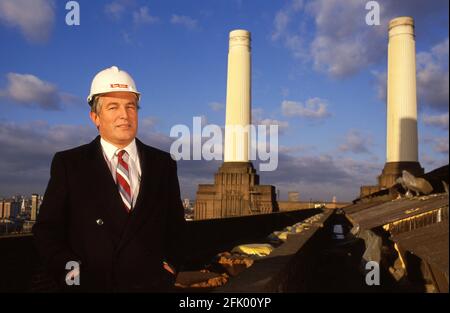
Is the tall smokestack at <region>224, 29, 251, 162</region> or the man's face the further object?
the tall smokestack at <region>224, 29, 251, 162</region>

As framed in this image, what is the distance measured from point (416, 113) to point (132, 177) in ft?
145

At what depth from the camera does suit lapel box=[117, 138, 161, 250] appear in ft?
9.93

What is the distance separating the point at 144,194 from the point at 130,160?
26cm

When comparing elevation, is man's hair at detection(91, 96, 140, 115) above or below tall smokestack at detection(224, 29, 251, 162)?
below

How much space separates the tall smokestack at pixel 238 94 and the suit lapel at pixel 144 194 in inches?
1481

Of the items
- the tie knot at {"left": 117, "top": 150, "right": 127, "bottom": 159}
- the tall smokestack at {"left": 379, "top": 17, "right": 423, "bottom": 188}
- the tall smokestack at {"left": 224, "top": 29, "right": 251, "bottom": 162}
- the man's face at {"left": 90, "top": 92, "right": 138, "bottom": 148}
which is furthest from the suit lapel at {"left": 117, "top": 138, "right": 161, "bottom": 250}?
the tall smokestack at {"left": 379, "top": 17, "right": 423, "bottom": 188}

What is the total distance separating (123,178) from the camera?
10.3 ft

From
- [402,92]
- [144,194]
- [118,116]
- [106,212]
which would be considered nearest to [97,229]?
[106,212]

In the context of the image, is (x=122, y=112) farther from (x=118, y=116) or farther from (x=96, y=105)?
(x=96, y=105)

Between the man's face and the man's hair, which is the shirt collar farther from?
the man's hair

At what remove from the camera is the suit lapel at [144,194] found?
303 cm

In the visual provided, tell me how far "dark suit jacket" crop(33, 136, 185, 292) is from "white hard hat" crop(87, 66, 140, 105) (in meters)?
0.39

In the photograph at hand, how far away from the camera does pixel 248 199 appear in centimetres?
3784
